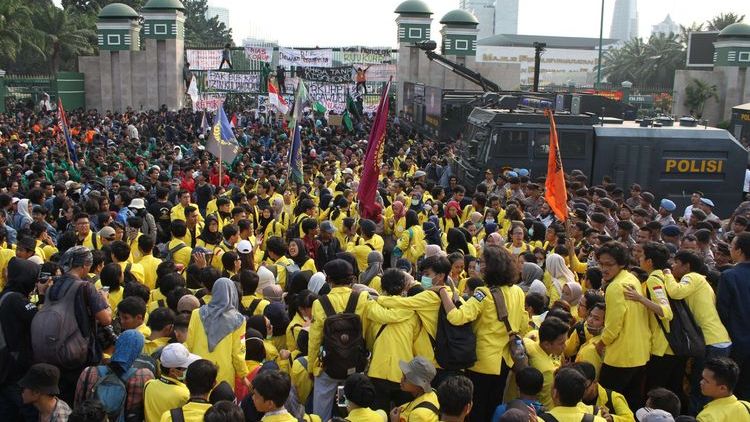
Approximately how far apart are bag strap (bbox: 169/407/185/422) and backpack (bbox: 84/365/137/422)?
28.0 inches

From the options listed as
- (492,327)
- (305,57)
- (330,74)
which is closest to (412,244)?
(492,327)

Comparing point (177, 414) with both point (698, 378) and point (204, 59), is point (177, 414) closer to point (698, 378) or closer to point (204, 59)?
point (698, 378)

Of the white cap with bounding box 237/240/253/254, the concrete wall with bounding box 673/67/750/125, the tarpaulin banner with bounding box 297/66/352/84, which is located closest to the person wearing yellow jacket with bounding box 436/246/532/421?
the white cap with bounding box 237/240/253/254

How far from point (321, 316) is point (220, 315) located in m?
0.72

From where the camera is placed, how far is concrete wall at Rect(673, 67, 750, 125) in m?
34.4

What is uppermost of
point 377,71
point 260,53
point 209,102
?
point 260,53

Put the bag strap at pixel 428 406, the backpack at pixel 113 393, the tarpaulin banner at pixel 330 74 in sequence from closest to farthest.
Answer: the bag strap at pixel 428 406 → the backpack at pixel 113 393 → the tarpaulin banner at pixel 330 74

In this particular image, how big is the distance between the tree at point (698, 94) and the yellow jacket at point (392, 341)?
109ft

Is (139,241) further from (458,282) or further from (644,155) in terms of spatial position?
(644,155)

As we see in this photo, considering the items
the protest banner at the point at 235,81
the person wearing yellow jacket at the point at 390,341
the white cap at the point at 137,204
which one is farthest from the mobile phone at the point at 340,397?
the protest banner at the point at 235,81

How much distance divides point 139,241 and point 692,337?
16.7 feet

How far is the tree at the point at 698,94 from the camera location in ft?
117

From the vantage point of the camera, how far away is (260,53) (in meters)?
33.2

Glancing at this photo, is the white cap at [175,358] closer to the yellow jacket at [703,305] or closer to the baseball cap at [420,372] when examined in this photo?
the baseball cap at [420,372]
